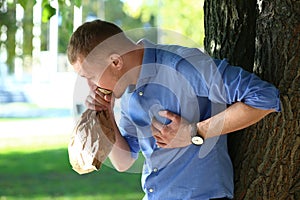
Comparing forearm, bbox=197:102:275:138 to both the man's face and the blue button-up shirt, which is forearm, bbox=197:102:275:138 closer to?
the blue button-up shirt

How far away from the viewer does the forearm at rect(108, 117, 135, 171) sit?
2016 millimetres

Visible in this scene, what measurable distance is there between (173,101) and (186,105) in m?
0.04

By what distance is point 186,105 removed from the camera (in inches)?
70.7

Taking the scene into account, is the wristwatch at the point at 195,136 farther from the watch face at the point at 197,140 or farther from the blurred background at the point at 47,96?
the blurred background at the point at 47,96

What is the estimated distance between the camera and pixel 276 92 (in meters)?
1.71

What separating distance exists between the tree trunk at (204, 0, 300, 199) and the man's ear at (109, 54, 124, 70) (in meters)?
0.41

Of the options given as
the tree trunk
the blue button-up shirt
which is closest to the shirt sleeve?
the blue button-up shirt

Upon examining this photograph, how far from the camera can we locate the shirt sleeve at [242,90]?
5.43 feet

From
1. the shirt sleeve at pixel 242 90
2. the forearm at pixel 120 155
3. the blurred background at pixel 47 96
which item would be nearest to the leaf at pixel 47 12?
the forearm at pixel 120 155

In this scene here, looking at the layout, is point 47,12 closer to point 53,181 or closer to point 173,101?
point 173,101

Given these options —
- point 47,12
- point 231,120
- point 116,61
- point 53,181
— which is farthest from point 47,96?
point 231,120

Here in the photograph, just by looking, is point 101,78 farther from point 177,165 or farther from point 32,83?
point 32,83

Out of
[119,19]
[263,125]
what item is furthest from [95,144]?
[119,19]

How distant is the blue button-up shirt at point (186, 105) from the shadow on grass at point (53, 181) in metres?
4.60
